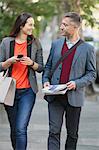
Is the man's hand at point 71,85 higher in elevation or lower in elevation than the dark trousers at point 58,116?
higher

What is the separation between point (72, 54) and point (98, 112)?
5.51m

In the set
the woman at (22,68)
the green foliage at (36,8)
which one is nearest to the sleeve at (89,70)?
the woman at (22,68)

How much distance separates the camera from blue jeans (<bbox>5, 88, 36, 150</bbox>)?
568 centimetres

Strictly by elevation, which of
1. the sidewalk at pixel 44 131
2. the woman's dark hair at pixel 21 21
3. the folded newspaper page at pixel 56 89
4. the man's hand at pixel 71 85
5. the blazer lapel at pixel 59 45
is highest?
the woman's dark hair at pixel 21 21

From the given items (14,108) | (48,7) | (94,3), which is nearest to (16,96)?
(14,108)

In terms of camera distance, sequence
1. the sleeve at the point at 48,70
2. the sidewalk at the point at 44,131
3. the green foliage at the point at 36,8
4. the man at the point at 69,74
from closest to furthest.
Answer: the man at the point at 69,74
the sleeve at the point at 48,70
the sidewalk at the point at 44,131
the green foliage at the point at 36,8

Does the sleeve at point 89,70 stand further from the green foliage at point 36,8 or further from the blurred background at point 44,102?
the green foliage at point 36,8

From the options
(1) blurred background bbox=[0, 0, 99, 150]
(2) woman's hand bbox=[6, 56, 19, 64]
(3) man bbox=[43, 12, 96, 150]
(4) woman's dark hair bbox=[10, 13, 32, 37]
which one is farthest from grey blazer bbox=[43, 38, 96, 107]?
(1) blurred background bbox=[0, 0, 99, 150]

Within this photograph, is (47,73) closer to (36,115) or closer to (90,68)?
(90,68)

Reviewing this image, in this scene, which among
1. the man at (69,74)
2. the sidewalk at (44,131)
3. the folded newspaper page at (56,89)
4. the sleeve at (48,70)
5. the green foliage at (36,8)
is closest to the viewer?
the folded newspaper page at (56,89)

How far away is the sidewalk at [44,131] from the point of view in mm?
7082

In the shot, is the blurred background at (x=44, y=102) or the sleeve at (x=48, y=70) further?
the blurred background at (x=44, y=102)

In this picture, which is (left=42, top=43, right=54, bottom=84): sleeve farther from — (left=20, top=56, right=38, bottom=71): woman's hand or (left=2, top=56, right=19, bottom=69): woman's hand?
(left=2, top=56, right=19, bottom=69): woman's hand

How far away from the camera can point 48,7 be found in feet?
47.8
